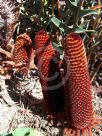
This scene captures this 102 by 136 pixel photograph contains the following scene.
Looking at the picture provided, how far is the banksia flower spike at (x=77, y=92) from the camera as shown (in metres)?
1.60

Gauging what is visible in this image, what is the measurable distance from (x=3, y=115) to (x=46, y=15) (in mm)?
583

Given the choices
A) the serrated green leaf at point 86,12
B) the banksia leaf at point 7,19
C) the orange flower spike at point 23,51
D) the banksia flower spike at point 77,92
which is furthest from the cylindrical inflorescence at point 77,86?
the banksia leaf at point 7,19

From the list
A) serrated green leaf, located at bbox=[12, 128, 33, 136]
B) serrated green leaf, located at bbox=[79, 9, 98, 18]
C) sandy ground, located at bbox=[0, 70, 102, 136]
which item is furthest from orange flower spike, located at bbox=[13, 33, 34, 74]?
serrated green leaf, located at bbox=[12, 128, 33, 136]

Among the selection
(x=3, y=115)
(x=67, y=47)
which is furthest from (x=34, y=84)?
(x=67, y=47)

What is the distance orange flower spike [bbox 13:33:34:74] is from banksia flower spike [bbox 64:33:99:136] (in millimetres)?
350

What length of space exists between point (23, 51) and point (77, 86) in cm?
42

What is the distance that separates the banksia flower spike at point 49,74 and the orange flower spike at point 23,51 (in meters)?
0.23

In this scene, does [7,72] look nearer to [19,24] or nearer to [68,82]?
[19,24]

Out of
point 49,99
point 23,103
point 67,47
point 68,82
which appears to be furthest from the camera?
point 23,103

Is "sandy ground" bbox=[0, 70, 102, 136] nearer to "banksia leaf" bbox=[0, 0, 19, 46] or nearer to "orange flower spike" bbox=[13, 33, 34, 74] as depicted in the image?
"orange flower spike" bbox=[13, 33, 34, 74]

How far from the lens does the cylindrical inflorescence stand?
1602 millimetres

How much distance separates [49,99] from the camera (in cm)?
184

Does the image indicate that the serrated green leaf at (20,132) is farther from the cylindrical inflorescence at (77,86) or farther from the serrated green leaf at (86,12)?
the serrated green leaf at (86,12)

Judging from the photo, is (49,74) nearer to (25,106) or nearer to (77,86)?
(77,86)
